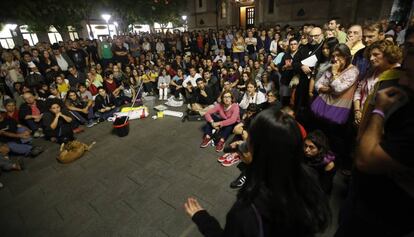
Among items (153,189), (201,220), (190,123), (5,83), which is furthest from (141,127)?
(5,83)

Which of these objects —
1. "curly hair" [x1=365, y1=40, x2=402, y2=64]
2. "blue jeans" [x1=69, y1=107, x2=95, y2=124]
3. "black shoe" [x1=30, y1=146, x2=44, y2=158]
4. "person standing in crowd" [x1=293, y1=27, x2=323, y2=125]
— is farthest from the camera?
"blue jeans" [x1=69, y1=107, x2=95, y2=124]

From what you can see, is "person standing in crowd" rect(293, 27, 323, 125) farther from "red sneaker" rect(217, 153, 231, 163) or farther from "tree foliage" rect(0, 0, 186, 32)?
"tree foliage" rect(0, 0, 186, 32)

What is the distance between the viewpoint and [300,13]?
18422 millimetres

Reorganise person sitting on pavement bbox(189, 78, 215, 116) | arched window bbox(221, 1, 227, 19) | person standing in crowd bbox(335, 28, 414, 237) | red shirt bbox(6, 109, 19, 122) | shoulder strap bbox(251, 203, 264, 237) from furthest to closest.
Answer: arched window bbox(221, 1, 227, 19)
person sitting on pavement bbox(189, 78, 215, 116)
red shirt bbox(6, 109, 19, 122)
person standing in crowd bbox(335, 28, 414, 237)
shoulder strap bbox(251, 203, 264, 237)

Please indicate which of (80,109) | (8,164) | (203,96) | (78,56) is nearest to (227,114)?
(203,96)

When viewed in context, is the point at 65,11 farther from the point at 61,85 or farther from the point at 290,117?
the point at 290,117

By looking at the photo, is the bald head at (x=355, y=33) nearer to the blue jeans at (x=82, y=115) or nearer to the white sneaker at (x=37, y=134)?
the blue jeans at (x=82, y=115)

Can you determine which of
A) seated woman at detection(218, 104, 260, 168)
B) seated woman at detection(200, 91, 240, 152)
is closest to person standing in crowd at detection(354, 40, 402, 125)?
seated woman at detection(218, 104, 260, 168)

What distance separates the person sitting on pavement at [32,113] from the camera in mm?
5574

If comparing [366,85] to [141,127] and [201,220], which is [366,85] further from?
[141,127]

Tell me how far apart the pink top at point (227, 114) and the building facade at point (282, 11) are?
850cm

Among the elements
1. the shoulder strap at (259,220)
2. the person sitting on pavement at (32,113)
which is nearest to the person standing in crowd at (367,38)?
the shoulder strap at (259,220)

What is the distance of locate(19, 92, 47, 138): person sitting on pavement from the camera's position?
→ 18.3 ft

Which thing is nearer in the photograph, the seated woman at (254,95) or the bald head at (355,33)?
the bald head at (355,33)
